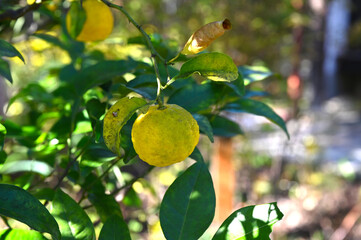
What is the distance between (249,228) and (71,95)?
1.25 feet

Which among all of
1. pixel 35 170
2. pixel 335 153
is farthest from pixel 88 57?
pixel 335 153

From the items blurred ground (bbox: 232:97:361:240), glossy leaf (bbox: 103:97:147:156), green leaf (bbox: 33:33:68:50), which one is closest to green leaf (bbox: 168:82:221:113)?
glossy leaf (bbox: 103:97:147:156)

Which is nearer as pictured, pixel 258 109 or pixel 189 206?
pixel 189 206

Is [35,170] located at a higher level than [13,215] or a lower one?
lower

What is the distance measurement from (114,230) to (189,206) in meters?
0.08

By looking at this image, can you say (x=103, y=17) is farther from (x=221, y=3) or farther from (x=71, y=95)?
(x=221, y=3)

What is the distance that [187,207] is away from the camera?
1.24 ft

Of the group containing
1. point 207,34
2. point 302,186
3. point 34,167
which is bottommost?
point 302,186

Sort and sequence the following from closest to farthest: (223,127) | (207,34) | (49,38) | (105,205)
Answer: (207,34), (105,205), (223,127), (49,38)

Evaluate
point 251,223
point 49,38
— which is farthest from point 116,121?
point 49,38

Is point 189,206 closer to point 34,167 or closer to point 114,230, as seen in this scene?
point 114,230

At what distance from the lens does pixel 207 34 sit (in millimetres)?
316

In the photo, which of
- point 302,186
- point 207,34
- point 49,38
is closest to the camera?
point 207,34

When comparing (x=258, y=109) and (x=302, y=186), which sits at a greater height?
(x=258, y=109)
